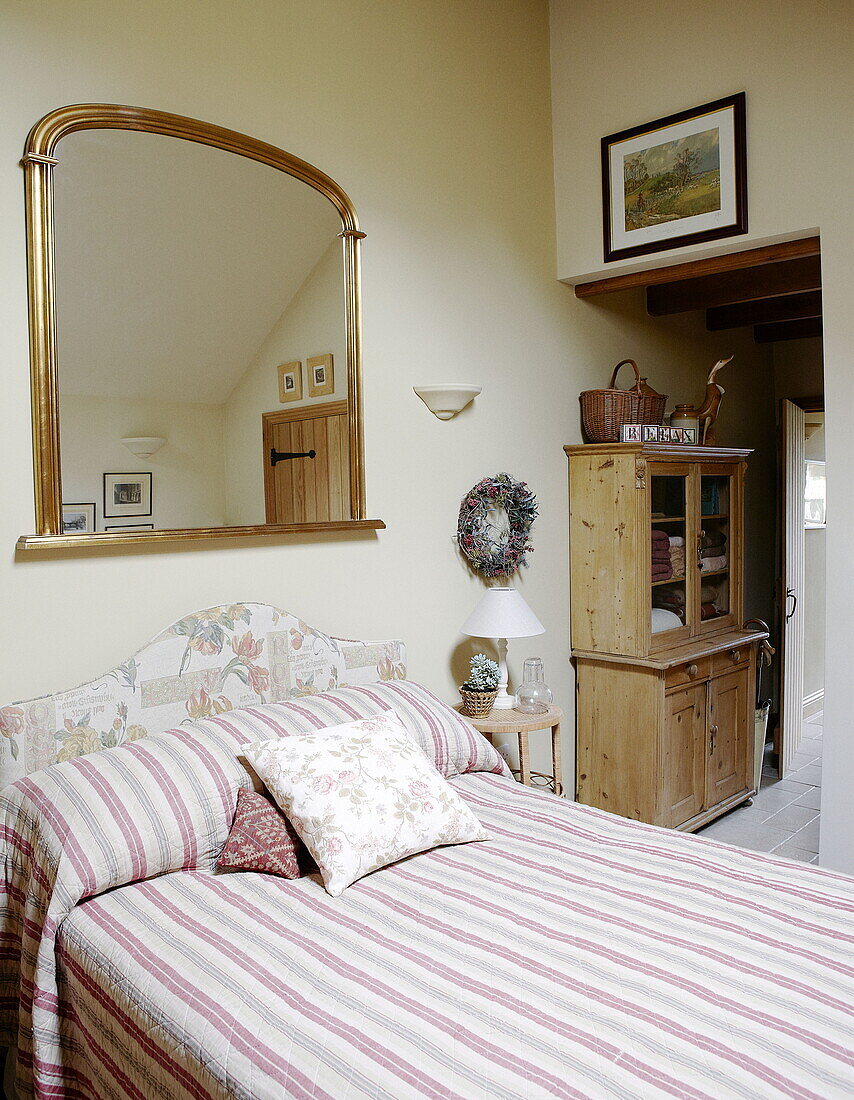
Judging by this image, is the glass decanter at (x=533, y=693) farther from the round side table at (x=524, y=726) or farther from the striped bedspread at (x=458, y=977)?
the striped bedspread at (x=458, y=977)

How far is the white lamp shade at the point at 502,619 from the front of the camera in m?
2.92

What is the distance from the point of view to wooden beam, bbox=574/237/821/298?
10.1 feet

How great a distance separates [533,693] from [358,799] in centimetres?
121

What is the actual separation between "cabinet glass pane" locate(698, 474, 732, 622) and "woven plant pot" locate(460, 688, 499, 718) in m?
1.39

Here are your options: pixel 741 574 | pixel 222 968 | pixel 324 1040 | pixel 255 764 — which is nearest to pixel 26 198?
pixel 255 764

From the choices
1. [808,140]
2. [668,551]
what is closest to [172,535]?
[668,551]

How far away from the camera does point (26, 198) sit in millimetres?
2045

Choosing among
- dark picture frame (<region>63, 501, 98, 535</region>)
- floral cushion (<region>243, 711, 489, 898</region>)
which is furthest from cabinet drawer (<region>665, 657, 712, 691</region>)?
dark picture frame (<region>63, 501, 98, 535</region>)

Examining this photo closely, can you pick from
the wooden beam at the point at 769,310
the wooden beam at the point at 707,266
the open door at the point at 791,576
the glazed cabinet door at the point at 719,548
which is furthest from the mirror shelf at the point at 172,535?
the open door at the point at 791,576

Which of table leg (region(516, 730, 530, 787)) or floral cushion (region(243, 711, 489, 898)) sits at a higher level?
floral cushion (region(243, 711, 489, 898))

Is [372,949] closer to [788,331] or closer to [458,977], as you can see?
[458,977]

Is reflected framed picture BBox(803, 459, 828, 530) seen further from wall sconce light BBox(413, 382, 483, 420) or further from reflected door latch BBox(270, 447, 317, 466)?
reflected door latch BBox(270, 447, 317, 466)

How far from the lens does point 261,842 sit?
6.22ft

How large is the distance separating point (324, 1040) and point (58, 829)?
0.78 m
